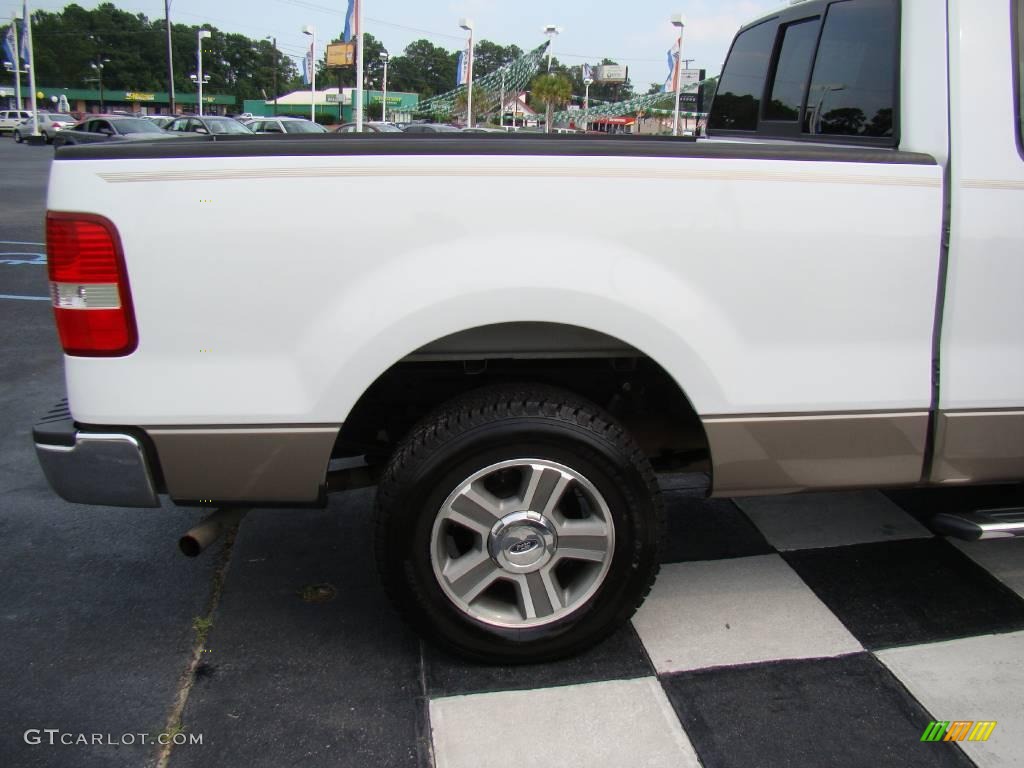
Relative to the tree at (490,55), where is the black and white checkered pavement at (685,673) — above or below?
below

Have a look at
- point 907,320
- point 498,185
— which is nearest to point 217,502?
point 498,185

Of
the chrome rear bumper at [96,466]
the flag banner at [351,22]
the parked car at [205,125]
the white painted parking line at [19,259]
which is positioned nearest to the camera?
the chrome rear bumper at [96,466]

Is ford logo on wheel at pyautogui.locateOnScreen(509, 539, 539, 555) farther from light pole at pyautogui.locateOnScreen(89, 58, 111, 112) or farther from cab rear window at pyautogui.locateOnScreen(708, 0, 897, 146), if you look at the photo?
light pole at pyautogui.locateOnScreen(89, 58, 111, 112)

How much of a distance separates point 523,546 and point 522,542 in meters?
0.02

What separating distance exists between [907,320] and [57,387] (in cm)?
459

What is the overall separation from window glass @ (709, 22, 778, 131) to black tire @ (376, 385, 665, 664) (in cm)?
203

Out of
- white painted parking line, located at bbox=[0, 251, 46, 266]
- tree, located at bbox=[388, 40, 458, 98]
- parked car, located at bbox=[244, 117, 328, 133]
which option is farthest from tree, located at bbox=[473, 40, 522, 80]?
white painted parking line, located at bbox=[0, 251, 46, 266]

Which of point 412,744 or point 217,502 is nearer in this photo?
point 412,744

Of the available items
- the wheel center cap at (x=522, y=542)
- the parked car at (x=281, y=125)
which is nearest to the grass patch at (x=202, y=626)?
the wheel center cap at (x=522, y=542)

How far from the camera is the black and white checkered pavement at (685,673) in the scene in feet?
7.27

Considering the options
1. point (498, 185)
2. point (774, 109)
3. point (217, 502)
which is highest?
point (774, 109)

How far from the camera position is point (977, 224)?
232cm

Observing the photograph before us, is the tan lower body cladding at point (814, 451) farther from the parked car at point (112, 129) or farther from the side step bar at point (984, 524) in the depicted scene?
the parked car at point (112, 129)

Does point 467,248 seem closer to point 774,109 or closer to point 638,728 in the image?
point 638,728
